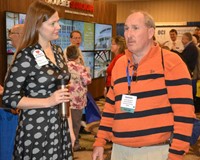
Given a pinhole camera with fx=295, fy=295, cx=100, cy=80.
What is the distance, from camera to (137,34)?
5.91 ft

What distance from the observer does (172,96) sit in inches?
66.3

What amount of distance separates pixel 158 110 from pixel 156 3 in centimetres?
1078

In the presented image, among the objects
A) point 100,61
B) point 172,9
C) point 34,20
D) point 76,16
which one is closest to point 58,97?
point 34,20

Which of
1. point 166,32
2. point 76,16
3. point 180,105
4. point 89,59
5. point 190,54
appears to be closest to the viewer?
point 180,105

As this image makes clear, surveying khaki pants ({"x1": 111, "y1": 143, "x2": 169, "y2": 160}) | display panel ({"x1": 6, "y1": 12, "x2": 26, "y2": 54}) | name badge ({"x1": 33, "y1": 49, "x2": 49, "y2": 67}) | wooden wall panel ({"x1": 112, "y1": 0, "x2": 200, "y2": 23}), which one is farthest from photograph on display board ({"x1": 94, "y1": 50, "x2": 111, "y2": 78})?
khaki pants ({"x1": 111, "y1": 143, "x2": 169, "y2": 160})

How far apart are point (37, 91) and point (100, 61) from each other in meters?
6.11

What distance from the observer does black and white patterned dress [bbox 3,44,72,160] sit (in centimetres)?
184

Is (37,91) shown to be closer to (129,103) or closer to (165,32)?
(129,103)

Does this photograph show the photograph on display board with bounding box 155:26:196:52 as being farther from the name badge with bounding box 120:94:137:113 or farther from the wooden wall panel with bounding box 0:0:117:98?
the name badge with bounding box 120:94:137:113

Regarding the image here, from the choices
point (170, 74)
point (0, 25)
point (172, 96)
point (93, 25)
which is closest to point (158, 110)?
point (172, 96)

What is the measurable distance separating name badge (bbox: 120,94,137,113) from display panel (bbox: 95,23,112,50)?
19.8 ft

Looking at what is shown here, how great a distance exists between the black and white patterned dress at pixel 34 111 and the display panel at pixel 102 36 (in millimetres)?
Result: 5847

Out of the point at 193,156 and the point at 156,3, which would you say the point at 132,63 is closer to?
the point at 193,156

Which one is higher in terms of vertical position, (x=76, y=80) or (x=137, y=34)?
(x=137, y=34)
